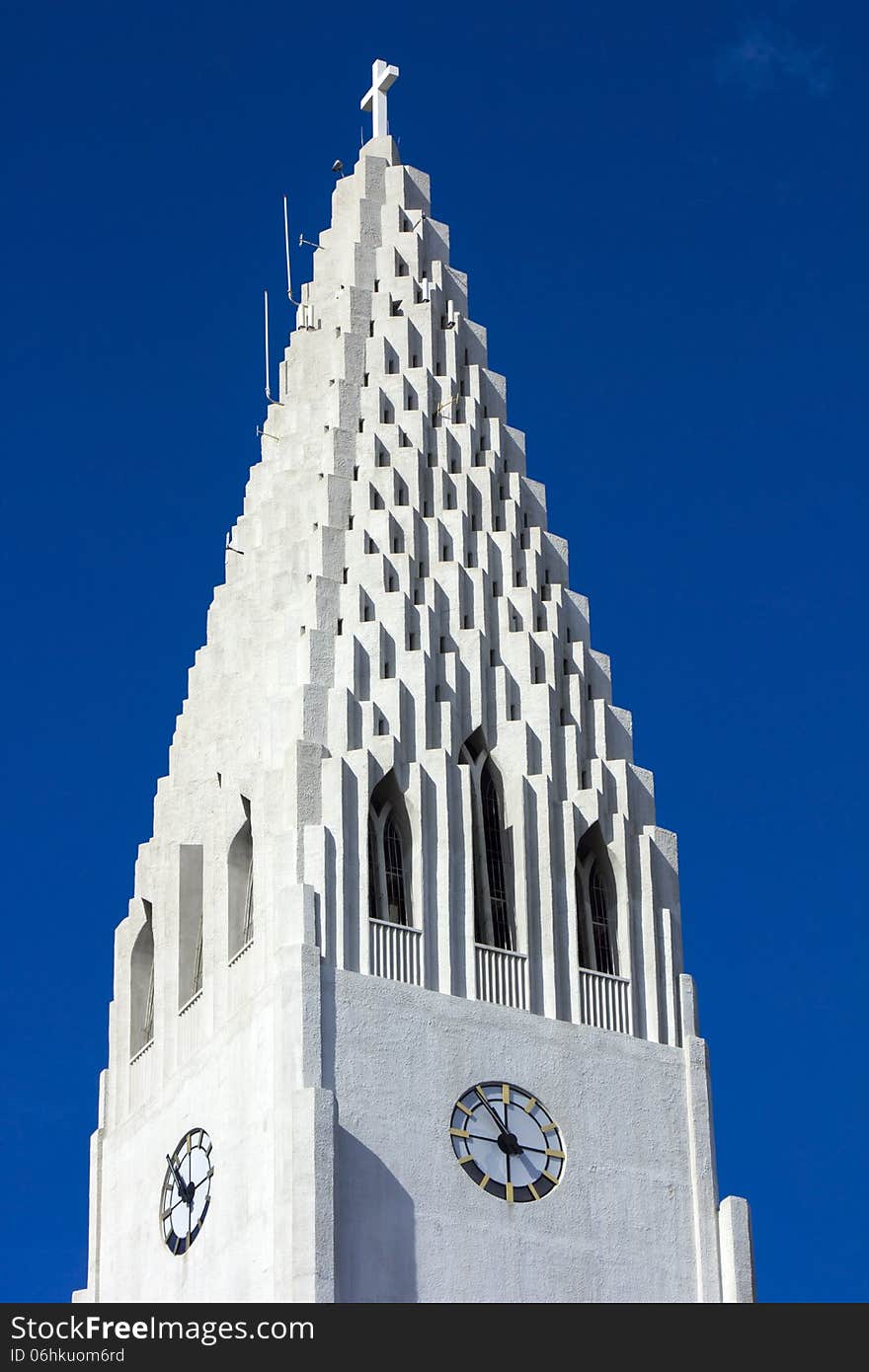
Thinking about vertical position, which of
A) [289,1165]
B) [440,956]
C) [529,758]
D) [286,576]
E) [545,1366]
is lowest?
[545,1366]

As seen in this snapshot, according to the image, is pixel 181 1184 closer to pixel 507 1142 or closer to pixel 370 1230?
pixel 370 1230

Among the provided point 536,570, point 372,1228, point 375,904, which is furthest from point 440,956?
point 536,570

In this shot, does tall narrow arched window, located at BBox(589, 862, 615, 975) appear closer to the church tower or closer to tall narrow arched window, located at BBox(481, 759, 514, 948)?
the church tower

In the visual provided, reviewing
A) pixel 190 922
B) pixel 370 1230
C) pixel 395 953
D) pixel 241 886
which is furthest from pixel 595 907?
pixel 370 1230

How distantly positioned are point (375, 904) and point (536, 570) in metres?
9.97

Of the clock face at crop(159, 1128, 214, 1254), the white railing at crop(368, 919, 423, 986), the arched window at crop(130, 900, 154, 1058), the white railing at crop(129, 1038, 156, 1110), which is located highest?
the arched window at crop(130, 900, 154, 1058)

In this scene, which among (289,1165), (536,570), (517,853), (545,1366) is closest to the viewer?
(545,1366)

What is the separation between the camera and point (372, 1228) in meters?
65.9

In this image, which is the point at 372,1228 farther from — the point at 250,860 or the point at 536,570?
the point at 536,570

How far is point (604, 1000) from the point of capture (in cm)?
7100

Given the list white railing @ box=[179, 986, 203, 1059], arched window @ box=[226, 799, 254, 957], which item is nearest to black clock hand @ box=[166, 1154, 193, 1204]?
white railing @ box=[179, 986, 203, 1059]

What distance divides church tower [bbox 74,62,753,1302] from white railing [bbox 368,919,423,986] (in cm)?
7

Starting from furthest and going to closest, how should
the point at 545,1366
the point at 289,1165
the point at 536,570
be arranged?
the point at 536,570 < the point at 289,1165 < the point at 545,1366

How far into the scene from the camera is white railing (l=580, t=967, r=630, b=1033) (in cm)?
7069
